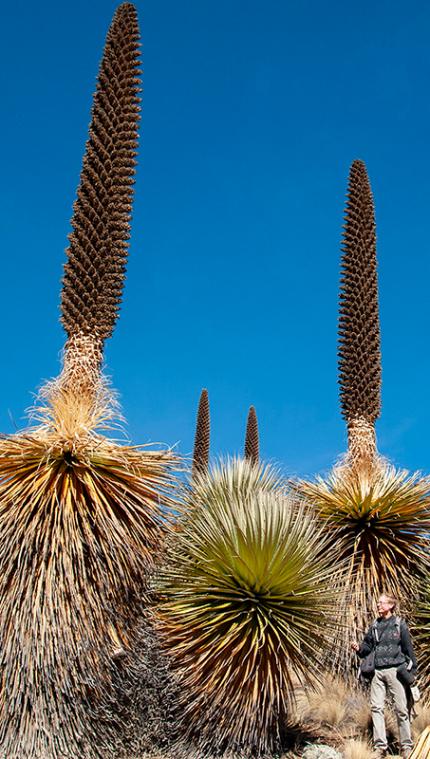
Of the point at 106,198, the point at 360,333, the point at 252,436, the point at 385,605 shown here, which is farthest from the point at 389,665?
the point at 252,436

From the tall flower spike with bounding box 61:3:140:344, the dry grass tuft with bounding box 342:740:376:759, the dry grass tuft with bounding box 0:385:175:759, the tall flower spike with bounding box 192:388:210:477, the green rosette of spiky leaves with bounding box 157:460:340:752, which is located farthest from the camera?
the tall flower spike with bounding box 192:388:210:477

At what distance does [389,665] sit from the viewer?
7.63 meters

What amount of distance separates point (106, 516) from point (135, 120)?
534 centimetres

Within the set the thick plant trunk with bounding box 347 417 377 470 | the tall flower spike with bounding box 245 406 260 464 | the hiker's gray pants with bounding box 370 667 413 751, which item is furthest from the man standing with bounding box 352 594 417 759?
the tall flower spike with bounding box 245 406 260 464

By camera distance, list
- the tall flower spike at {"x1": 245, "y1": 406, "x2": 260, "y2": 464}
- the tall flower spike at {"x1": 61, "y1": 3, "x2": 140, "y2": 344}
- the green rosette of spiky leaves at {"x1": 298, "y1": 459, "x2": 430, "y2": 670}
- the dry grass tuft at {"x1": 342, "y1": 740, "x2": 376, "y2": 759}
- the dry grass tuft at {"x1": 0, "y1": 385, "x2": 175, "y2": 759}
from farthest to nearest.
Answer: the tall flower spike at {"x1": 245, "y1": 406, "x2": 260, "y2": 464} < the green rosette of spiky leaves at {"x1": 298, "y1": 459, "x2": 430, "y2": 670} < the tall flower spike at {"x1": 61, "y1": 3, "x2": 140, "y2": 344} < the dry grass tuft at {"x1": 342, "y1": 740, "x2": 376, "y2": 759} < the dry grass tuft at {"x1": 0, "y1": 385, "x2": 175, "y2": 759}

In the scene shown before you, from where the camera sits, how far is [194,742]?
7.76 m

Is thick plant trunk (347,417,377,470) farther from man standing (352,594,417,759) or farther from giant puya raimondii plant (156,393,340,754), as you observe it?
man standing (352,594,417,759)

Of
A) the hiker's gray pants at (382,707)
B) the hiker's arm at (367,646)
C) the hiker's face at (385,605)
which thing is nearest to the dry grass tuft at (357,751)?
the hiker's gray pants at (382,707)

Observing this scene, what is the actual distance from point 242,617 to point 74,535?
206 centimetres

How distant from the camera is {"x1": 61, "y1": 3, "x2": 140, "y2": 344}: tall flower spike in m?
8.80

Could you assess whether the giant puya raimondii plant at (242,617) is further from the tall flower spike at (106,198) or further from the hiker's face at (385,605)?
the tall flower spike at (106,198)

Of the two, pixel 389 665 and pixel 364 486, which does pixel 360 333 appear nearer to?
pixel 364 486

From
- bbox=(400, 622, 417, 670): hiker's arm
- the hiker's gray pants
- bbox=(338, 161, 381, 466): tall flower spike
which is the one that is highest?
bbox=(338, 161, 381, 466): tall flower spike

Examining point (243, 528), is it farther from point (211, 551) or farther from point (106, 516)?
point (106, 516)
